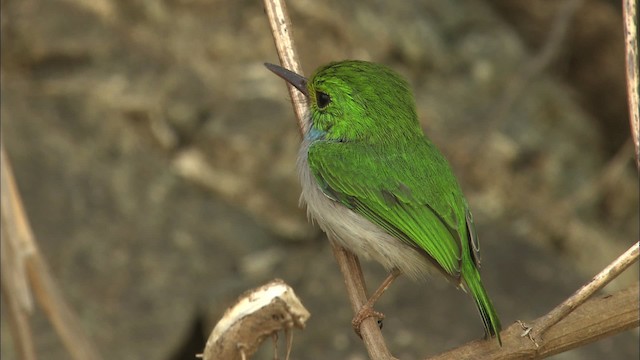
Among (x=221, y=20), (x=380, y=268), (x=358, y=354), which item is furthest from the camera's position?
(x=221, y=20)

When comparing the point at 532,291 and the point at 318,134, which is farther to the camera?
the point at 532,291

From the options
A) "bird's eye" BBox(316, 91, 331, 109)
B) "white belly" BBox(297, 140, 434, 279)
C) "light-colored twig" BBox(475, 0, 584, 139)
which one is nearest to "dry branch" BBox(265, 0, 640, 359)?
"white belly" BBox(297, 140, 434, 279)

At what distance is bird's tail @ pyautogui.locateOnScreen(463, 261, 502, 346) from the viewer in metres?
3.22

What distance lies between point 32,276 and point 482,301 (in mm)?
1544

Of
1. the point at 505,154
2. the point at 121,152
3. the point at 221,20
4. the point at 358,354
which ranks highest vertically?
the point at 221,20

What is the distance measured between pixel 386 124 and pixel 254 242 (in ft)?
6.02

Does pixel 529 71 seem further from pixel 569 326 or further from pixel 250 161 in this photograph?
pixel 569 326

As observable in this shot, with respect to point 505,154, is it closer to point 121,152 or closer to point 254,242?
point 254,242

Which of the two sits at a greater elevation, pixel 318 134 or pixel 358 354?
pixel 318 134

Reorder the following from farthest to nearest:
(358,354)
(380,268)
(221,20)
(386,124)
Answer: (221,20) → (380,268) → (358,354) → (386,124)

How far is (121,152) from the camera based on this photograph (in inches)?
227

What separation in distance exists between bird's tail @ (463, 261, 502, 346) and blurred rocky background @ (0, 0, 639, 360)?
1.59m

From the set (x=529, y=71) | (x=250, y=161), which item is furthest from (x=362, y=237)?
(x=529, y=71)

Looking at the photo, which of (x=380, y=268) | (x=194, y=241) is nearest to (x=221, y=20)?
(x=194, y=241)
